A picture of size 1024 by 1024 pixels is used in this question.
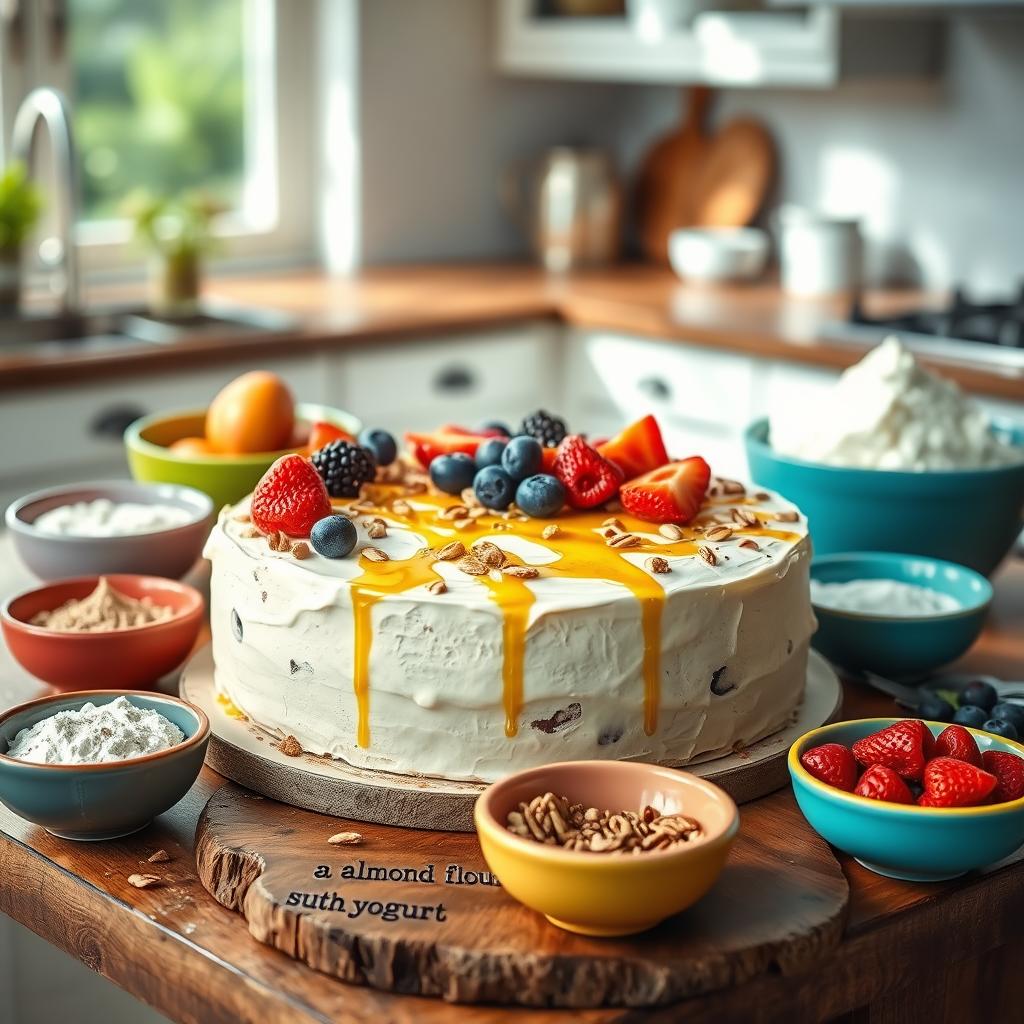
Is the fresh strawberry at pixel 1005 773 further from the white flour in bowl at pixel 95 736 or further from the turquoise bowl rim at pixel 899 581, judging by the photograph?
the white flour in bowl at pixel 95 736

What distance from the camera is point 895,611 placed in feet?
4.78

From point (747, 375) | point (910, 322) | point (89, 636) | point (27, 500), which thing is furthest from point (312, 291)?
point (89, 636)

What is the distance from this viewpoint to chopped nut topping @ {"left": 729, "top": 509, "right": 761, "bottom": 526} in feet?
4.33

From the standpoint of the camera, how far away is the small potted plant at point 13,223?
290 centimetres

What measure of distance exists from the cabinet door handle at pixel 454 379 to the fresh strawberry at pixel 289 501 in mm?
1893

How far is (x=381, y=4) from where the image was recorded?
3.59 m

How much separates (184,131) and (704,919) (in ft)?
9.64

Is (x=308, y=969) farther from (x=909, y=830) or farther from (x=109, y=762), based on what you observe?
(x=909, y=830)

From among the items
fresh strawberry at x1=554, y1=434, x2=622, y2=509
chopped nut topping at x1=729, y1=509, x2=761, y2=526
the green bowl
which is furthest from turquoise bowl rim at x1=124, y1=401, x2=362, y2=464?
chopped nut topping at x1=729, y1=509, x2=761, y2=526

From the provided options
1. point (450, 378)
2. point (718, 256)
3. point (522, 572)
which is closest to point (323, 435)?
point (522, 572)

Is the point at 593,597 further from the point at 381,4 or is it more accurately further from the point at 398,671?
the point at 381,4

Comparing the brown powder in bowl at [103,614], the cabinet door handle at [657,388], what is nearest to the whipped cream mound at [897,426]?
the brown powder in bowl at [103,614]

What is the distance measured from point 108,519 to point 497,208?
2.56 m

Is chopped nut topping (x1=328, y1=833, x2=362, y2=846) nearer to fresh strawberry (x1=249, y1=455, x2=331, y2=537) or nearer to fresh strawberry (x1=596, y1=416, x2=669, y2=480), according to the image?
fresh strawberry (x1=249, y1=455, x2=331, y2=537)
